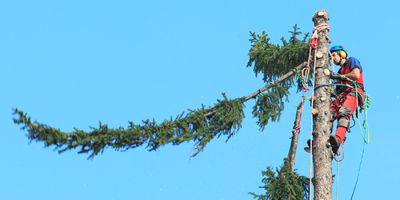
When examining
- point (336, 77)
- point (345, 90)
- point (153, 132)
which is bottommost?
point (153, 132)

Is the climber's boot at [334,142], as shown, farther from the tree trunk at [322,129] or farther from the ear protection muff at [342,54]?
the ear protection muff at [342,54]

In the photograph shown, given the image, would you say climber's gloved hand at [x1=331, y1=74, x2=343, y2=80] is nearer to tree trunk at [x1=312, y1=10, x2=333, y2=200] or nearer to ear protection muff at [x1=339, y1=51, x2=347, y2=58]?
tree trunk at [x1=312, y1=10, x2=333, y2=200]

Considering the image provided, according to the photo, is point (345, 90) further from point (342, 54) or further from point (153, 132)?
point (153, 132)

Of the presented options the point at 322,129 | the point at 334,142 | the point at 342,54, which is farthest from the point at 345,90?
the point at 334,142

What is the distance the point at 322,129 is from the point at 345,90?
3.69ft

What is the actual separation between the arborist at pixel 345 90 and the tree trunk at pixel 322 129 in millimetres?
235

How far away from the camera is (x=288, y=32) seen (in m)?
10.3

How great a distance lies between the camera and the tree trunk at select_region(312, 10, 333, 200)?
834 cm

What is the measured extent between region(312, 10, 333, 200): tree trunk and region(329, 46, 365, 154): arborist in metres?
0.24

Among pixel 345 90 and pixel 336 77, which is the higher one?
pixel 336 77

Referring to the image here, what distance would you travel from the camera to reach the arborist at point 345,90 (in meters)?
8.88

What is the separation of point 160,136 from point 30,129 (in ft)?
6.46

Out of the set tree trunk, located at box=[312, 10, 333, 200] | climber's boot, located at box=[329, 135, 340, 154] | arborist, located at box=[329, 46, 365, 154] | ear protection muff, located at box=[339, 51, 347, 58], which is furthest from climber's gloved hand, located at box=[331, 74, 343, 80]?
climber's boot, located at box=[329, 135, 340, 154]

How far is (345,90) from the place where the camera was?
9383 mm
